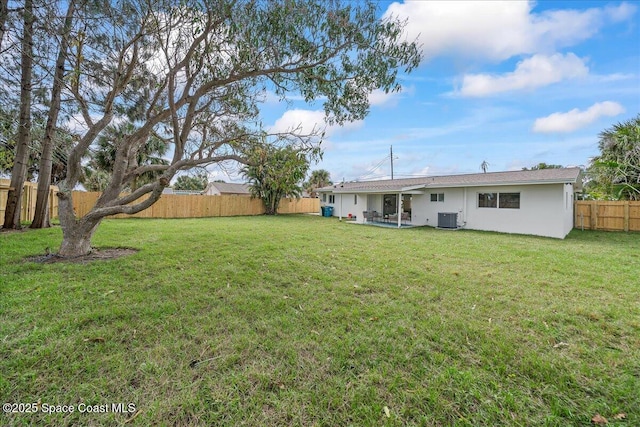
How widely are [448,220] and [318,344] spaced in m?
13.2

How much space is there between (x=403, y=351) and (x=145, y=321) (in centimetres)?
310

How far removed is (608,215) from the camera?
13688 millimetres

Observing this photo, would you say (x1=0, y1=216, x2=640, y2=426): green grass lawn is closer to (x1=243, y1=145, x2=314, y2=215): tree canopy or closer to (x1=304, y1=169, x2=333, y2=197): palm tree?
(x1=243, y1=145, x2=314, y2=215): tree canopy

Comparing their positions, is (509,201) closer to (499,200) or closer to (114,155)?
(499,200)

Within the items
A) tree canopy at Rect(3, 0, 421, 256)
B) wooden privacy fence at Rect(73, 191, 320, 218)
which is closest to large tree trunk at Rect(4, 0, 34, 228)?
tree canopy at Rect(3, 0, 421, 256)

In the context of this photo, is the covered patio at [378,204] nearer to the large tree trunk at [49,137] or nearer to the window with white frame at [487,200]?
the window with white frame at [487,200]

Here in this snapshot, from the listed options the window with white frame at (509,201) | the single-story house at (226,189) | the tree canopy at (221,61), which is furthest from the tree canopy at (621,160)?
the single-story house at (226,189)

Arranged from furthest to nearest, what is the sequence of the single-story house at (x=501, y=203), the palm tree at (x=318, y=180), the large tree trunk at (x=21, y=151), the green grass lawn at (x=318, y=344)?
1. the palm tree at (x=318, y=180)
2. the single-story house at (x=501, y=203)
3. the large tree trunk at (x=21, y=151)
4. the green grass lawn at (x=318, y=344)

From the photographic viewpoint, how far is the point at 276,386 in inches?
93.7

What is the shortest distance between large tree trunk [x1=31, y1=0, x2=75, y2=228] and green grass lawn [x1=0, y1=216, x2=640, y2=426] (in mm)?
4594

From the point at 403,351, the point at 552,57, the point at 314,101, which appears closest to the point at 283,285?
the point at 403,351

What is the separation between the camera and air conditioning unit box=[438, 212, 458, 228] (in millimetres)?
14109

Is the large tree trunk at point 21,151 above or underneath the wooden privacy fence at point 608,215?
above

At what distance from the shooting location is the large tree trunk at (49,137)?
564 cm
